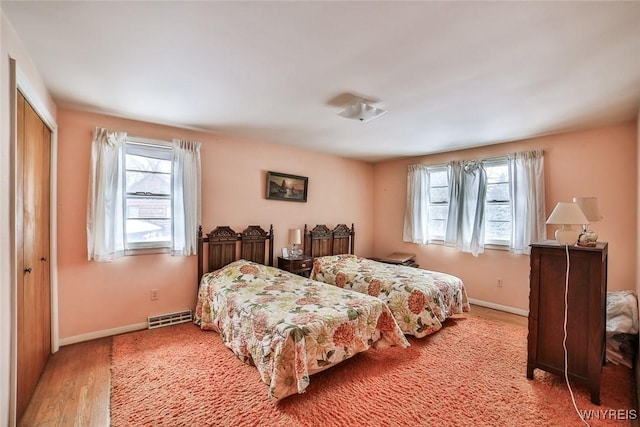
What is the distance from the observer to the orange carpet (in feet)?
5.96

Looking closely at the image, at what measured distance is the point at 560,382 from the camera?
2201 mm

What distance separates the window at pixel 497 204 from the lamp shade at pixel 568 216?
6.45 feet

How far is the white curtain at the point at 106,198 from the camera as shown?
287cm

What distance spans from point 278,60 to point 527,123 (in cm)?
290

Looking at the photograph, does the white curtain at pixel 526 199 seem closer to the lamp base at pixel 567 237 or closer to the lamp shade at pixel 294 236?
the lamp base at pixel 567 237

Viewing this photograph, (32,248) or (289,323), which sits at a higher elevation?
(32,248)

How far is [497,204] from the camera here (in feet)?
13.3

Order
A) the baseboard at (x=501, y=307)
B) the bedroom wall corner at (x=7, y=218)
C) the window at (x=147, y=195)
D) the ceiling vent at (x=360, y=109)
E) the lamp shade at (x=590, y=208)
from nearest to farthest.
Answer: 1. the bedroom wall corner at (x=7, y=218)
2. the lamp shade at (x=590, y=208)
3. the ceiling vent at (x=360, y=109)
4. the window at (x=147, y=195)
5. the baseboard at (x=501, y=307)

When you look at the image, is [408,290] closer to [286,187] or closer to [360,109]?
[360,109]

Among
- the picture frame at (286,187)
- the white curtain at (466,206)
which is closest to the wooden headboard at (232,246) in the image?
the picture frame at (286,187)

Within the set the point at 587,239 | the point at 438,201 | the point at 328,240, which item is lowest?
the point at 328,240

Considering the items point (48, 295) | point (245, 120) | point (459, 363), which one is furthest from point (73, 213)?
point (459, 363)

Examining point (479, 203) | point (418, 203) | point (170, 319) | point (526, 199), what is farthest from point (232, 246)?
point (526, 199)

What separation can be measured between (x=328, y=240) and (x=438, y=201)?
1994 mm
